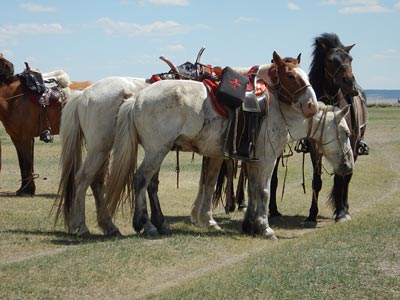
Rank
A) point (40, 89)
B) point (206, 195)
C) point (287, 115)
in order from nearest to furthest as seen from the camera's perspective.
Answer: point (287, 115) < point (206, 195) < point (40, 89)

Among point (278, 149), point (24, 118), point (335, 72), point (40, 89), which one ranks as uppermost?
point (335, 72)

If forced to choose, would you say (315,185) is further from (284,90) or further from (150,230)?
(150,230)

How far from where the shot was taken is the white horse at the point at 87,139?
10008 mm

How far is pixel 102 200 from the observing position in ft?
34.5

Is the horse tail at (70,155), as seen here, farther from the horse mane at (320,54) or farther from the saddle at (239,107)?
the horse mane at (320,54)

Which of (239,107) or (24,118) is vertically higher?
(239,107)

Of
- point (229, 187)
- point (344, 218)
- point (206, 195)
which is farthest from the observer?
point (229, 187)

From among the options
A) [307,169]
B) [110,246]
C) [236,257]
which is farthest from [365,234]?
[307,169]

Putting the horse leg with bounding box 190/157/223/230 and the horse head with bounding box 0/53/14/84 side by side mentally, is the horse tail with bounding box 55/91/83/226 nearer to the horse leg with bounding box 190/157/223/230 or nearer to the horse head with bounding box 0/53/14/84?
the horse leg with bounding box 190/157/223/230

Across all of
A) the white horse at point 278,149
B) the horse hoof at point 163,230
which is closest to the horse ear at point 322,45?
the white horse at point 278,149

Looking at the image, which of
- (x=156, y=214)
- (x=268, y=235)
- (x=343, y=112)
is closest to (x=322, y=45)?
(x=343, y=112)

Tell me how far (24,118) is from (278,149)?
6.62 metres

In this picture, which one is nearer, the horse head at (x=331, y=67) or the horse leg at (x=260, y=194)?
the horse leg at (x=260, y=194)

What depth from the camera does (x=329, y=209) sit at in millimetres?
13773
